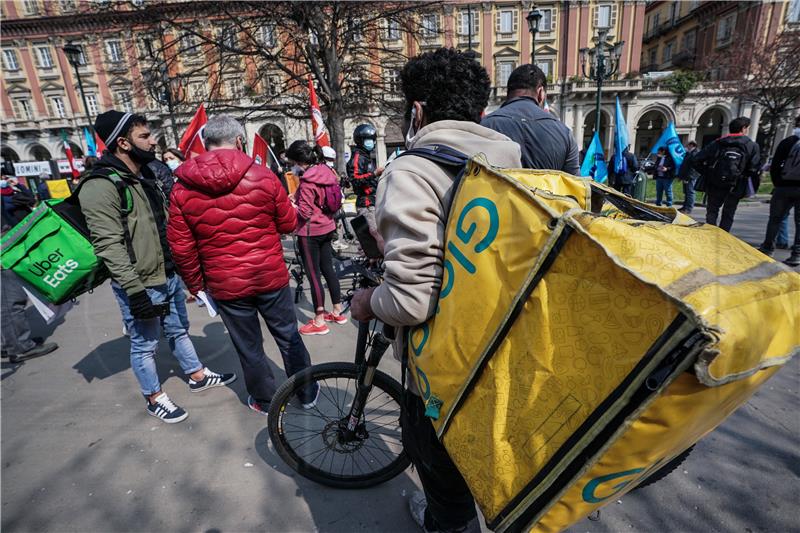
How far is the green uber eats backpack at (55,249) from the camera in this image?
2.62m

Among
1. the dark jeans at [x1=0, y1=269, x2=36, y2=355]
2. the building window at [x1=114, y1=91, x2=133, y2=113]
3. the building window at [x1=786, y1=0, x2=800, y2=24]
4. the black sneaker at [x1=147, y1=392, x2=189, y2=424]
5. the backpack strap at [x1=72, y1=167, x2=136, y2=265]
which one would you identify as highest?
the building window at [x1=786, y1=0, x2=800, y2=24]

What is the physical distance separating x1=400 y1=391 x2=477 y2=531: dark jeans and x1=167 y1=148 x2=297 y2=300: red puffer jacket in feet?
5.14

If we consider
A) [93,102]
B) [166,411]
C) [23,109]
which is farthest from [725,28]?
[23,109]

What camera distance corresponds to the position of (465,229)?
100 centimetres

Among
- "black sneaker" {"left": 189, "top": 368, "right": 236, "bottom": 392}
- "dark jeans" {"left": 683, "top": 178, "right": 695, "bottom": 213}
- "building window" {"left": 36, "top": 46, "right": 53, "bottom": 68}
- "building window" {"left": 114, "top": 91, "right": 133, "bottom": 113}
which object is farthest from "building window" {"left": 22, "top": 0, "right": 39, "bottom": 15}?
"building window" {"left": 36, "top": 46, "right": 53, "bottom": 68}

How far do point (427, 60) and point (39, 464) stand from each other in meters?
3.42

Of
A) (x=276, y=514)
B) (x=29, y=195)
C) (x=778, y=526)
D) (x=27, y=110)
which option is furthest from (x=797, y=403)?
(x=27, y=110)

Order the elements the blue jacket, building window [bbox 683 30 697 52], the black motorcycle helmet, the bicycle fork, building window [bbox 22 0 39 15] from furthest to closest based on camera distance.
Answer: building window [bbox 683 30 697 52] < building window [bbox 22 0 39 15] < the black motorcycle helmet < the blue jacket < the bicycle fork

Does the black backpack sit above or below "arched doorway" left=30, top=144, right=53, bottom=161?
below

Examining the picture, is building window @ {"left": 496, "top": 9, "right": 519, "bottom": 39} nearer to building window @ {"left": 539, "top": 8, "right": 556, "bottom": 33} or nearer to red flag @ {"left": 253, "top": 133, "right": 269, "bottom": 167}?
building window @ {"left": 539, "top": 8, "right": 556, "bottom": 33}

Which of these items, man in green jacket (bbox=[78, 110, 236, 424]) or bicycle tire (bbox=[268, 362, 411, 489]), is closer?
bicycle tire (bbox=[268, 362, 411, 489])

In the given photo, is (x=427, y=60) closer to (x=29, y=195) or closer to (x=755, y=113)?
(x=29, y=195)

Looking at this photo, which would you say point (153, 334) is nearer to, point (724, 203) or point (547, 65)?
point (724, 203)

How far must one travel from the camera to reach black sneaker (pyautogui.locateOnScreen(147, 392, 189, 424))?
290cm
